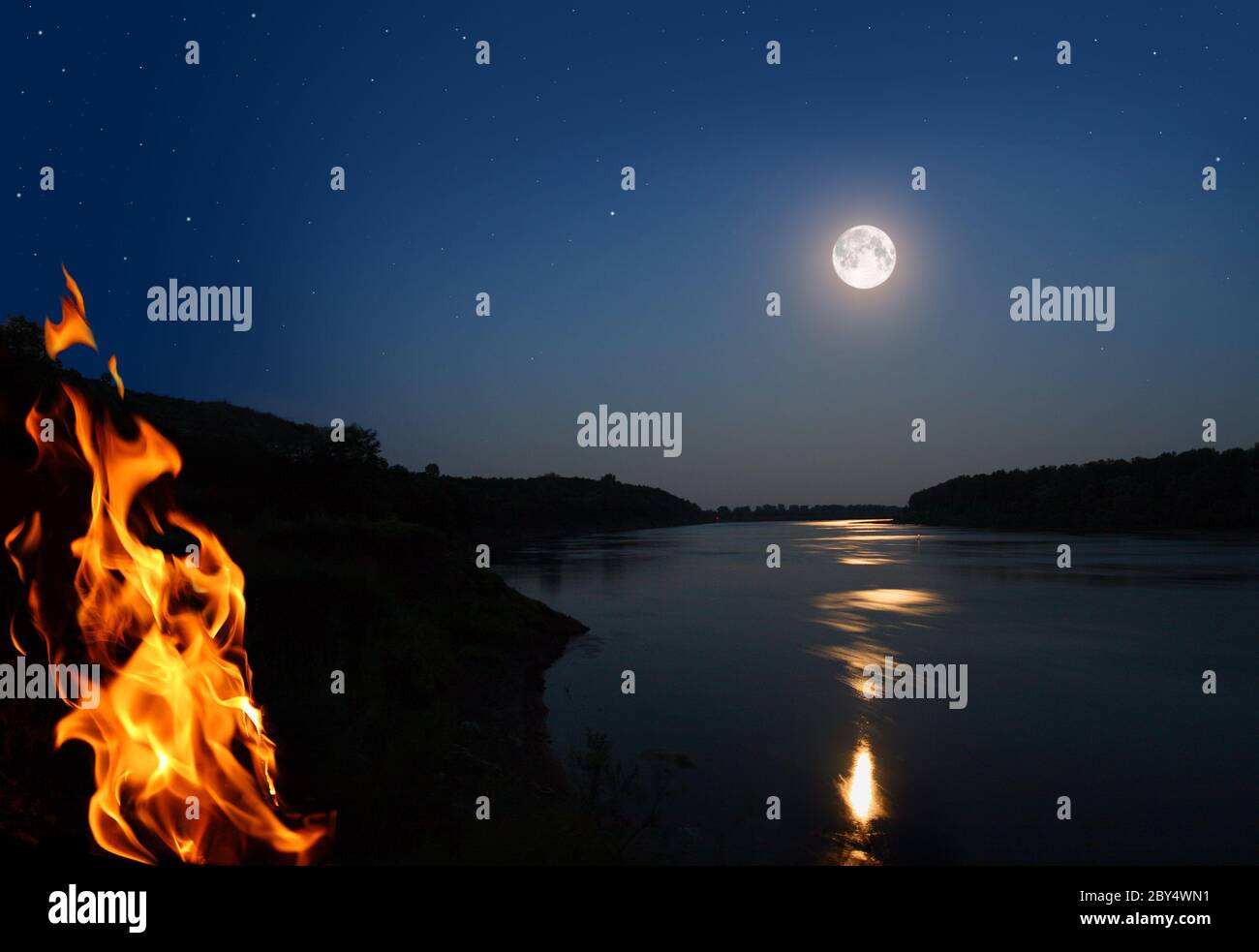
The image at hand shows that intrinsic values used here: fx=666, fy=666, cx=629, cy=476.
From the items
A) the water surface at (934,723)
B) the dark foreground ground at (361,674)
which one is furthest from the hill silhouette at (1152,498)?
the dark foreground ground at (361,674)

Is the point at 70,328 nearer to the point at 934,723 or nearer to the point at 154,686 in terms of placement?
the point at 154,686

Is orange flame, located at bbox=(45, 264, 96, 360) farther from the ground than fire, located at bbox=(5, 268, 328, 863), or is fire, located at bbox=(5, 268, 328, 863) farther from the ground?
orange flame, located at bbox=(45, 264, 96, 360)

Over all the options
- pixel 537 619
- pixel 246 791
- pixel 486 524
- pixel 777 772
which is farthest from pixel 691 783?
pixel 486 524

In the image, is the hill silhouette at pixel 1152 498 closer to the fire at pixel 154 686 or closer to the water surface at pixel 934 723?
the water surface at pixel 934 723

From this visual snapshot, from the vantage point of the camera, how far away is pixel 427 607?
20.8 m

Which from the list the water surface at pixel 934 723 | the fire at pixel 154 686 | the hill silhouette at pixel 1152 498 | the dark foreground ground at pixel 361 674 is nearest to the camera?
the fire at pixel 154 686

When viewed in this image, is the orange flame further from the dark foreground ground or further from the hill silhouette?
the hill silhouette

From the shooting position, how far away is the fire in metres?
5.55

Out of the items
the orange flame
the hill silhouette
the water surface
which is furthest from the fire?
the hill silhouette

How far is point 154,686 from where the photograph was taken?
19.2ft

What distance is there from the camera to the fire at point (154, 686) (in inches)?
219
